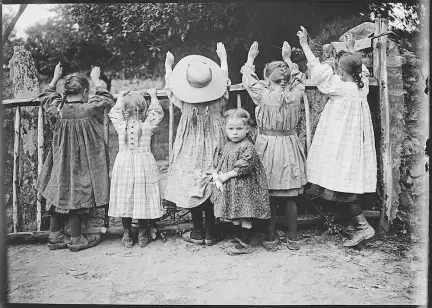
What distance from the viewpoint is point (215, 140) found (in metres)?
4.02

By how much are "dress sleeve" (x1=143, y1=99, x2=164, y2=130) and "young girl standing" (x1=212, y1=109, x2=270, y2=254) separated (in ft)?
2.12

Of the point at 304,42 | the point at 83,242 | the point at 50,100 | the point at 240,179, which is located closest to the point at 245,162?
the point at 240,179

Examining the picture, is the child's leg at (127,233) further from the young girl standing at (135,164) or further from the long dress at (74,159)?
the long dress at (74,159)

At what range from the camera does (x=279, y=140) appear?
3.95 m

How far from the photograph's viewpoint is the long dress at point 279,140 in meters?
3.91

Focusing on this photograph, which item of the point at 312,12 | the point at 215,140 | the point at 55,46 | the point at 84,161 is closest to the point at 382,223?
the point at 215,140

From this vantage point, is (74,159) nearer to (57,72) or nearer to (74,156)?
(74,156)

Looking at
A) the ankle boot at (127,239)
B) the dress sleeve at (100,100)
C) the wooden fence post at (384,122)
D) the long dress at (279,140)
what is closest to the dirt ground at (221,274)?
the ankle boot at (127,239)

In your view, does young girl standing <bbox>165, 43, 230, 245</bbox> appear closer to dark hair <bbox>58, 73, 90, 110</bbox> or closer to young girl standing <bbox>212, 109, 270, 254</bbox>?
young girl standing <bbox>212, 109, 270, 254</bbox>

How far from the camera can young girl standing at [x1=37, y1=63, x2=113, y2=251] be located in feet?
13.2

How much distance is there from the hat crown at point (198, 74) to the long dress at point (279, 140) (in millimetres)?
344

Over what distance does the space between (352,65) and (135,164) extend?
2047 mm

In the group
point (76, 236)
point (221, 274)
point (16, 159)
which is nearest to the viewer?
point (221, 274)

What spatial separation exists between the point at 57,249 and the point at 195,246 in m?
1.26
